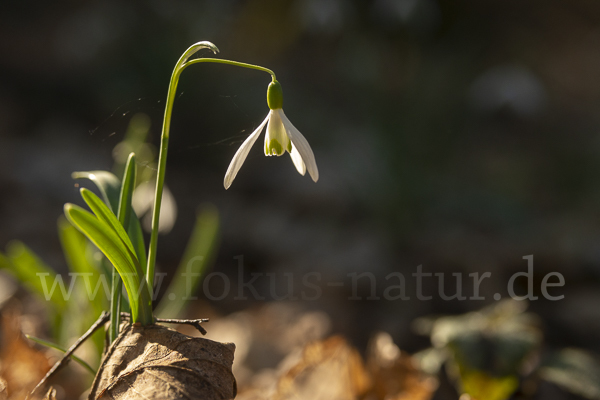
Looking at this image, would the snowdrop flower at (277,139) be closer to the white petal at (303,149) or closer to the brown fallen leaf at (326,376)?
the white petal at (303,149)

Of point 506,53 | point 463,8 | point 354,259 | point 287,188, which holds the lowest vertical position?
point 354,259

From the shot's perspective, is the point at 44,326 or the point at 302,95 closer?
the point at 44,326

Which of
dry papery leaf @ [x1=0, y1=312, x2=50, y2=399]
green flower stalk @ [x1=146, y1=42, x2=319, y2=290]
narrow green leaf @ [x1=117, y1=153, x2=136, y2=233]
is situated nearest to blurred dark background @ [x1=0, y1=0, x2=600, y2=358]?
dry papery leaf @ [x1=0, y1=312, x2=50, y2=399]

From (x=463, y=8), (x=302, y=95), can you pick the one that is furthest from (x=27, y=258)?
(x=463, y=8)

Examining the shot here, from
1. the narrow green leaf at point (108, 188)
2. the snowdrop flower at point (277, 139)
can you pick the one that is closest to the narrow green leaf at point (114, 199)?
the narrow green leaf at point (108, 188)

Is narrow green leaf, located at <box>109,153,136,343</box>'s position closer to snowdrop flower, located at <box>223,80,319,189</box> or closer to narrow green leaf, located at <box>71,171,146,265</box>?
narrow green leaf, located at <box>71,171,146,265</box>

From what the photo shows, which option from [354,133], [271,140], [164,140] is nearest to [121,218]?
[164,140]

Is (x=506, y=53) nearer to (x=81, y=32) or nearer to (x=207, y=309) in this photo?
(x=207, y=309)
